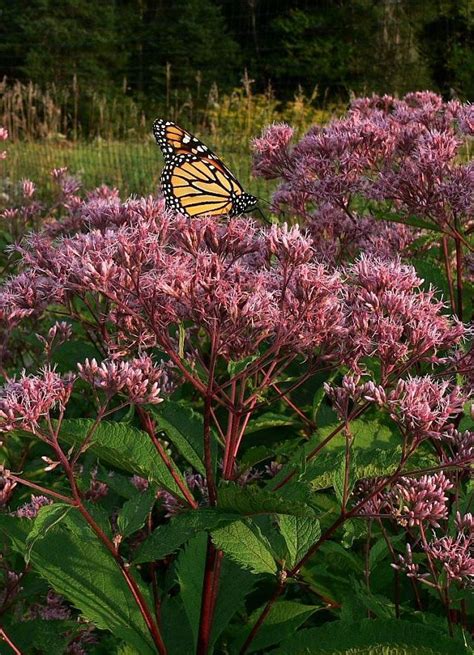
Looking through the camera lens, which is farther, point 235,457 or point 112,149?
point 112,149

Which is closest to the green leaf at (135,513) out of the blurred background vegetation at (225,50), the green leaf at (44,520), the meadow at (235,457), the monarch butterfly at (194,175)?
the meadow at (235,457)

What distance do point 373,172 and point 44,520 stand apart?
179 centimetres

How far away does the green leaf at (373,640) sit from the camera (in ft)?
4.74

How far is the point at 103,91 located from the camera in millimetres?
25562

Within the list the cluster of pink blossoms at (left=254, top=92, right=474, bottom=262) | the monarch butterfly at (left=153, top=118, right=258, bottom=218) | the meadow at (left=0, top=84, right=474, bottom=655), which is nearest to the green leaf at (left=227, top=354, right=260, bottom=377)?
the meadow at (left=0, top=84, right=474, bottom=655)

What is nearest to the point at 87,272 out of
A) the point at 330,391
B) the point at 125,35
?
the point at 330,391

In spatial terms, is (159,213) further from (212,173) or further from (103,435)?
(212,173)

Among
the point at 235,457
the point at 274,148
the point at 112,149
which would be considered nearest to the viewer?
the point at 235,457

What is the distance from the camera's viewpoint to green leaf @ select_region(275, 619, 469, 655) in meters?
1.44

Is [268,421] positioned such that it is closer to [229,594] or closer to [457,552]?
[229,594]

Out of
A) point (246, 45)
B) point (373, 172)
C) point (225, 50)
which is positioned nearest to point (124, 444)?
point (373, 172)

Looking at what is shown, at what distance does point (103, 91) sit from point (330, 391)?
25.1 metres

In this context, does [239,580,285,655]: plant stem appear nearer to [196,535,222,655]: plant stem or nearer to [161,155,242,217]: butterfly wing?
[196,535,222,655]: plant stem

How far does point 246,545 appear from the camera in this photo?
1.60 metres
